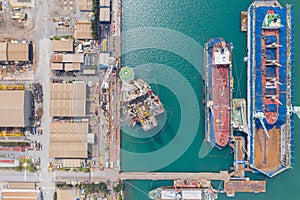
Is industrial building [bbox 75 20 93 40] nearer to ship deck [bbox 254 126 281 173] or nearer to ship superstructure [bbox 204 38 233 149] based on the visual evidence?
ship superstructure [bbox 204 38 233 149]

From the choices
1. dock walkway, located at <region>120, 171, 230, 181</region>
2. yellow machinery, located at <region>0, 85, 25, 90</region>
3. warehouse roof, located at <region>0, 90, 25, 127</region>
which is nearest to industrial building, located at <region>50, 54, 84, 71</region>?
yellow machinery, located at <region>0, 85, 25, 90</region>

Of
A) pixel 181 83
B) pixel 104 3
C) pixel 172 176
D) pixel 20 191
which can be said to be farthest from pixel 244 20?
pixel 20 191

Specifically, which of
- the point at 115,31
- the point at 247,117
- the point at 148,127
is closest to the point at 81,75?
the point at 115,31

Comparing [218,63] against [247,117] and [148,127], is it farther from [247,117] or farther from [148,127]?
[148,127]

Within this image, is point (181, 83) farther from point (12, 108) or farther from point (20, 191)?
point (20, 191)

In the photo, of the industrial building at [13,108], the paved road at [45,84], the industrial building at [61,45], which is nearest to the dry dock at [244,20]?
the industrial building at [61,45]

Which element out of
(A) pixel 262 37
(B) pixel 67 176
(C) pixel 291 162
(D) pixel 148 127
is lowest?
(B) pixel 67 176
